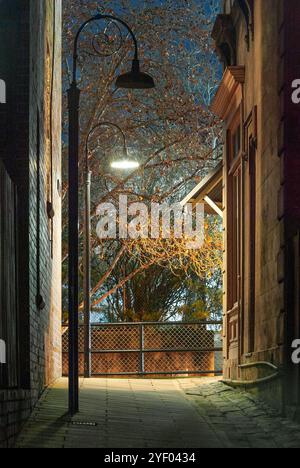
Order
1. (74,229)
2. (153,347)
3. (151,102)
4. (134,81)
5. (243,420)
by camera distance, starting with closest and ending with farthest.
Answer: (243,420), (74,229), (134,81), (153,347), (151,102)

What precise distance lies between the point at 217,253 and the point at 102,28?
7.11 m

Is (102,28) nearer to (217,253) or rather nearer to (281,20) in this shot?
(217,253)

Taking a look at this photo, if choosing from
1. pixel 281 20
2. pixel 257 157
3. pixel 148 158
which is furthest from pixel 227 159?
pixel 148 158

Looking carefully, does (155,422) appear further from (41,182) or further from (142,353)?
(142,353)

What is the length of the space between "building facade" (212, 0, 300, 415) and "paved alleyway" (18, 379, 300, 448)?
1.59ft

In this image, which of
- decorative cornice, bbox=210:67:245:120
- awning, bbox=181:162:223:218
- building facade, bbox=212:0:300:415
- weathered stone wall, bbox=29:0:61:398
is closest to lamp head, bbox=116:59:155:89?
weathered stone wall, bbox=29:0:61:398

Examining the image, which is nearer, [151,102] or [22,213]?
[22,213]

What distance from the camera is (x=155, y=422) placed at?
38.7ft

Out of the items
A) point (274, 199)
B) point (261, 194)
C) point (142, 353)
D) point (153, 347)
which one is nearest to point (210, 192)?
point (142, 353)

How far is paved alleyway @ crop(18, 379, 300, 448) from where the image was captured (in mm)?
9891

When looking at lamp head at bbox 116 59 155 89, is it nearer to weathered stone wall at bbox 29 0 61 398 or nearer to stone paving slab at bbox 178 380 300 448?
weathered stone wall at bbox 29 0 61 398

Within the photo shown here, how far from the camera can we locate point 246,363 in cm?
1606

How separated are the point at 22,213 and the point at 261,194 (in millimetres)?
4157
